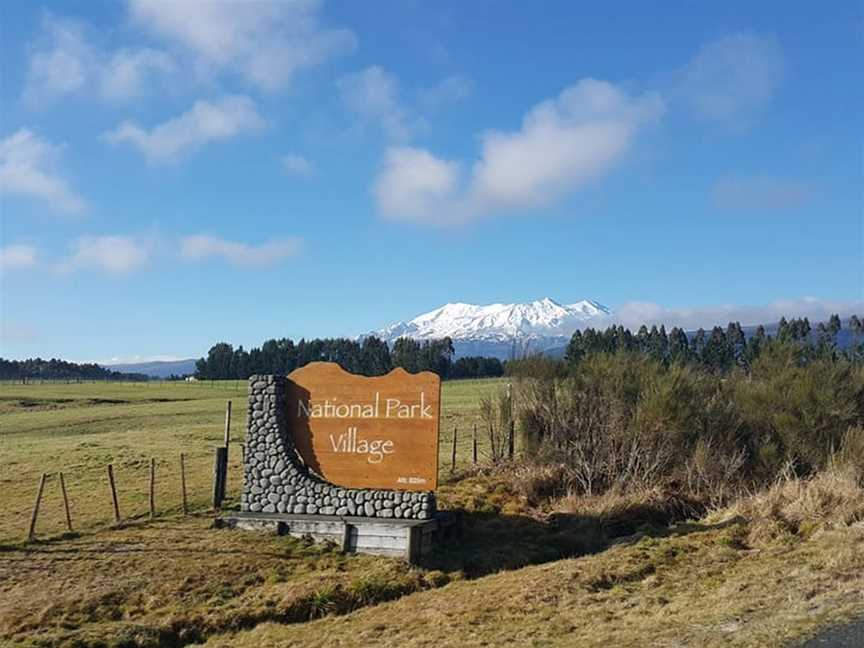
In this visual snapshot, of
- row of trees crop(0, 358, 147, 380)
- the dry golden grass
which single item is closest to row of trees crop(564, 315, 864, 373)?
→ the dry golden grass

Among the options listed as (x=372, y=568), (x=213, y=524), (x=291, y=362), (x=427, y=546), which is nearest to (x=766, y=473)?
(x=427, y=546)

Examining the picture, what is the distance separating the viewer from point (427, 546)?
55.4 ft

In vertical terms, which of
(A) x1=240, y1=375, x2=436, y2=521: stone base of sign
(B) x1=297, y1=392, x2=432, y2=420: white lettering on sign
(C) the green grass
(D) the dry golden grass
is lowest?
(D) the dry golden grass

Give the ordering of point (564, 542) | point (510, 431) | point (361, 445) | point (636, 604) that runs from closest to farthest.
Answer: point (636, 604) → point (361, 445) → point (564, 542) → point (510, 431)

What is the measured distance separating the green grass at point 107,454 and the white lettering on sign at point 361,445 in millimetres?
3877

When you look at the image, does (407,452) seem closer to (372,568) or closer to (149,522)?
(372,568)

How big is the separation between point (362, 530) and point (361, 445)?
1.97 meters

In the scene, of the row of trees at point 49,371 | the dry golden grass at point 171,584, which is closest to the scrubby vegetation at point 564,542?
the dry golden grass at point 171,584

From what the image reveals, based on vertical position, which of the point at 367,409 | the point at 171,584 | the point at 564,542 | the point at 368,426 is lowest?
the point at 564,542

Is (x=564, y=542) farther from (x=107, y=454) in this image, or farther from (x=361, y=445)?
(x=107, y=454)

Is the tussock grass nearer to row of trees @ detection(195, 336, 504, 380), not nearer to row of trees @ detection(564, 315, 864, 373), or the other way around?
row of trees @ detection(564, 315, 864, 373)

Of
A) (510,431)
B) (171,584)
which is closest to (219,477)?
(171,584)

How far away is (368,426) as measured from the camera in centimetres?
1809

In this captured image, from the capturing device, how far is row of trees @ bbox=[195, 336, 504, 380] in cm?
10838
